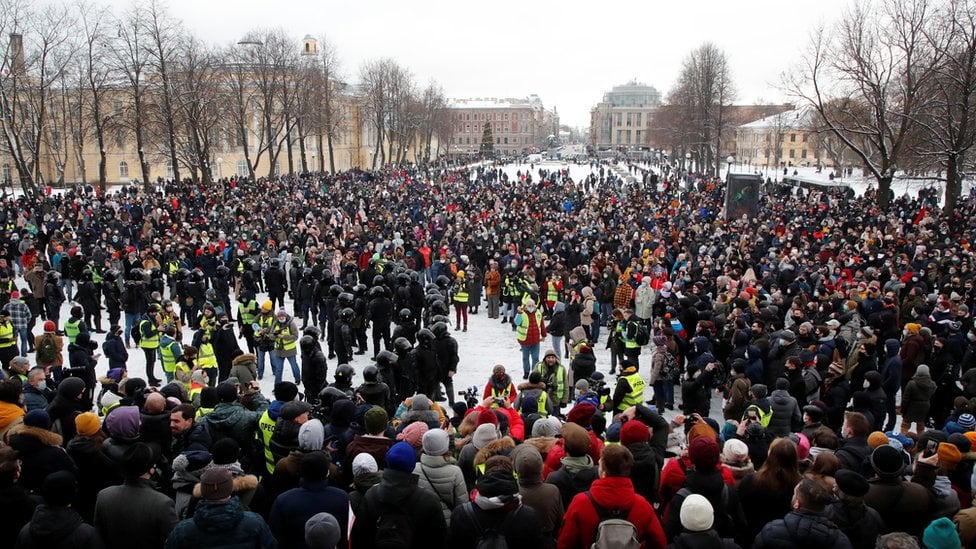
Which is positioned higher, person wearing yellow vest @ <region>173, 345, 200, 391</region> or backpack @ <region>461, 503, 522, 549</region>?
backpack @ <region>461, 503, 522, 549</region>

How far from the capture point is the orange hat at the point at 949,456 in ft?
14.9

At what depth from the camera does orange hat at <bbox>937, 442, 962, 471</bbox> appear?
4.53m

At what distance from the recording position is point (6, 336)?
957cm

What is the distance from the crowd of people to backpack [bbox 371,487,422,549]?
11 millimetres

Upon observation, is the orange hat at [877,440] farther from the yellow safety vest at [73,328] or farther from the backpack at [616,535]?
the yellow safety vest at [73,328]

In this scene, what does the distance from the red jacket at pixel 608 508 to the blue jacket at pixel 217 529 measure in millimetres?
1706

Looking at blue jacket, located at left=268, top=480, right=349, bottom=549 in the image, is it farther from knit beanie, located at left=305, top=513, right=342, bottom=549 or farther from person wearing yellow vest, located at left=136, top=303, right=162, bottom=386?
person wearing yellow vest, located at left=136, top=303, right=162, bottom=386

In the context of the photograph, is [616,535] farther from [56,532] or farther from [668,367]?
[668,367]

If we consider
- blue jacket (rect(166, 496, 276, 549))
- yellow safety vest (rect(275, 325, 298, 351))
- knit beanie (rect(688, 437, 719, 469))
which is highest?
knit beanie (rect(688, 437, 719, 469))

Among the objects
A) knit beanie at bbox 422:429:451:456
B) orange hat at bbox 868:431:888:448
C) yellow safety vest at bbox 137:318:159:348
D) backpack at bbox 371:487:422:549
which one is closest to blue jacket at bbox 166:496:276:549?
backpack at bbox 371:487:422:549

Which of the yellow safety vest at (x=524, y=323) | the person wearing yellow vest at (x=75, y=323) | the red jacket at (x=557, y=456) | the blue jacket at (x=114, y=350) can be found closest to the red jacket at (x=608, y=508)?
the red jacket at (x=557, y=456)

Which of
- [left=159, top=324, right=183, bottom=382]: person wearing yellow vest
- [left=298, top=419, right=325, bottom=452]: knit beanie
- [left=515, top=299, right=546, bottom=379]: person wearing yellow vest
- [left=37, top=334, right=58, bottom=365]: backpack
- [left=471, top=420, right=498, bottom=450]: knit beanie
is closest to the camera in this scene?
[left=298, top=419, right=325, bottom=452]: knit beanie

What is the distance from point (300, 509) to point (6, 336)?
26.9ft

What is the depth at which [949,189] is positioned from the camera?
2558 cm
